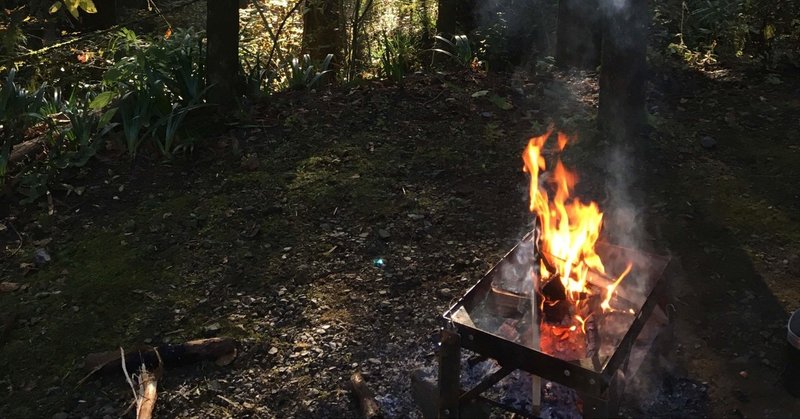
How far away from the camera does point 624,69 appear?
5.43 m

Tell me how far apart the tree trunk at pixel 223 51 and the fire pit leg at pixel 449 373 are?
4.14 metres

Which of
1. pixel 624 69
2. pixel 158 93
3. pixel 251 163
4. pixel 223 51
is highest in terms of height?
pixel 223 51

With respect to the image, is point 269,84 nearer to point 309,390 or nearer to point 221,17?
point 221,17

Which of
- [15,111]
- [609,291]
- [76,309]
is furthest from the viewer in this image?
[15,111]

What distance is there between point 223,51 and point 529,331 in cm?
418

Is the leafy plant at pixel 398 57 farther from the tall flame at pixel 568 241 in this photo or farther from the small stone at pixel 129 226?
the tall flame at pixel 568 241

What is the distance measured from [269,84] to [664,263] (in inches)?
192

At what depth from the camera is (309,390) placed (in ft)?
12.2

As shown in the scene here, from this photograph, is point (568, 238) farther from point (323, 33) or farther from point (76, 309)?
point (323, 33)

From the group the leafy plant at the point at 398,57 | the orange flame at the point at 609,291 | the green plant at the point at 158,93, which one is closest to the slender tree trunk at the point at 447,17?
the leafy plant at the point at 398,57

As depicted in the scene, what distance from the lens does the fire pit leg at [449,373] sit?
2.99m

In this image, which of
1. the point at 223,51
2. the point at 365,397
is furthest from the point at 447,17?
the point at 365,397

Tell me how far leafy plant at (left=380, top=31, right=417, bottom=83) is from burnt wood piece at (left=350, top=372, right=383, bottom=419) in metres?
4.02

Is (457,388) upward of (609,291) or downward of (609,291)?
downward
